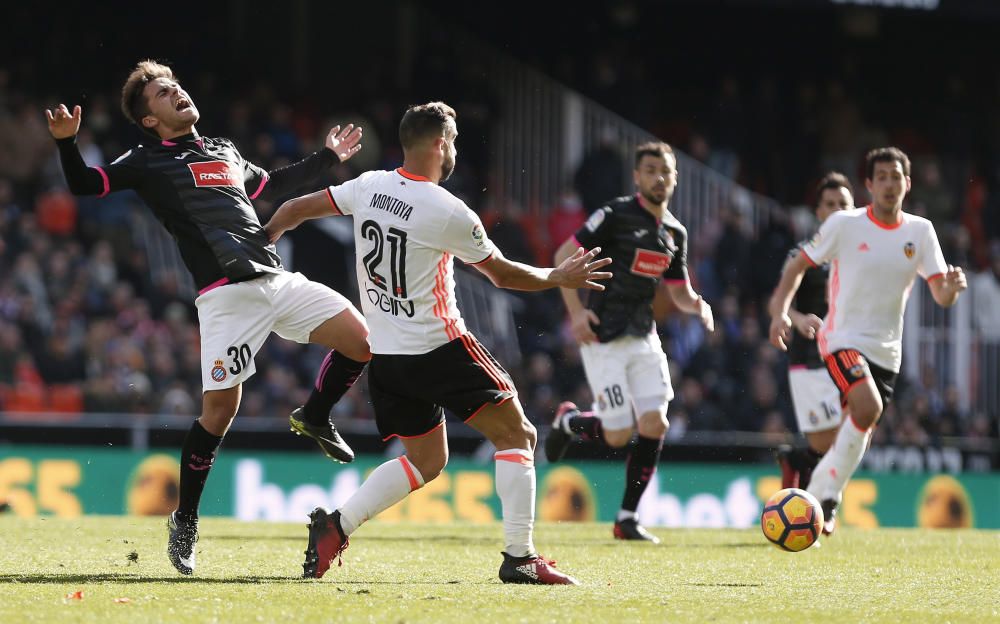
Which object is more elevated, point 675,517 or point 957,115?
point 957,115

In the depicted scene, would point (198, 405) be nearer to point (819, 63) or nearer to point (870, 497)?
point (870, 497)

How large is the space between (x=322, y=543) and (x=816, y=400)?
17.1 ft

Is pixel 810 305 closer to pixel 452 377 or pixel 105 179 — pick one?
pixel 452 377

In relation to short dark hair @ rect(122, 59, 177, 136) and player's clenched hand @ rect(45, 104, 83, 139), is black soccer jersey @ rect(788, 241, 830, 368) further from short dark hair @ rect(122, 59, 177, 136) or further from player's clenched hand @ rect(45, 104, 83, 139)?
player's clenched hand @ rect(45, 104, 83, 139)

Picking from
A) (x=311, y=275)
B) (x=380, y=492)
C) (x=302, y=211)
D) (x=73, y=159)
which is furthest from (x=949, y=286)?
(x=311, y=275)

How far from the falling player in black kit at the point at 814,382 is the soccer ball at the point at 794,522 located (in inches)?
117

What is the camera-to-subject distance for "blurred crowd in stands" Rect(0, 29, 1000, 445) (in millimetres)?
15094

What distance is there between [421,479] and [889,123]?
17.3m

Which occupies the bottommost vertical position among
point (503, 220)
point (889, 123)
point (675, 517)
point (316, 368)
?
point (675, 517)

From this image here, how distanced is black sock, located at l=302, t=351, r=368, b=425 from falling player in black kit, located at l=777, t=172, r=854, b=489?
4.15m

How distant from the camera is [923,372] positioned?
1841cm

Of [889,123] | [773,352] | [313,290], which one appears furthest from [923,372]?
[313,290]

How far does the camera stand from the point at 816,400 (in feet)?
35.7

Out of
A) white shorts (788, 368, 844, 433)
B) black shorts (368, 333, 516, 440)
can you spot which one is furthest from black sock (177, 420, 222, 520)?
white shorts (788, 368, 844, 433)
